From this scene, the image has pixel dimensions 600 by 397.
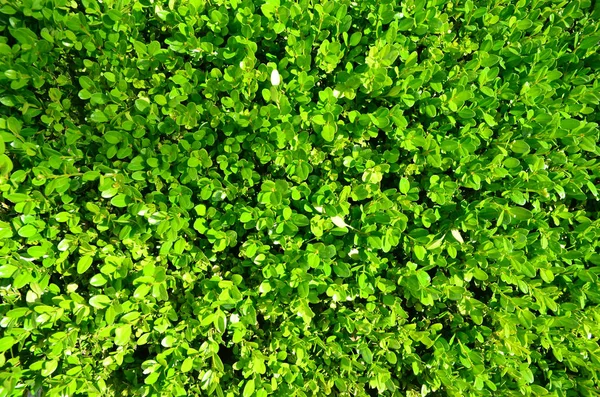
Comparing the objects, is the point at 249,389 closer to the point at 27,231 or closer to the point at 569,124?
the point at 27,231

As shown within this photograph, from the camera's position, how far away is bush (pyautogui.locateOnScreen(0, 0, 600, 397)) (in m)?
2.04

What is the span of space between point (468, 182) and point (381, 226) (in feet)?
1.74

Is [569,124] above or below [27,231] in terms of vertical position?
A: above

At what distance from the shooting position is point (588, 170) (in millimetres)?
2393

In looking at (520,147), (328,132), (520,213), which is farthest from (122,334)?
(520,147)

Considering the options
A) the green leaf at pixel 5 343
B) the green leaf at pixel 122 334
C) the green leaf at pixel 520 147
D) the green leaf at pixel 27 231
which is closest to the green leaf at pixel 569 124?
the green leaf at pixel 520 147

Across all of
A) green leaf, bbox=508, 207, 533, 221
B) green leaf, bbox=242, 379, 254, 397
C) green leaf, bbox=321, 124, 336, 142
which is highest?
green leaf, bbox=321, 124, 336, 142

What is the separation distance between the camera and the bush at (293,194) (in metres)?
2.04

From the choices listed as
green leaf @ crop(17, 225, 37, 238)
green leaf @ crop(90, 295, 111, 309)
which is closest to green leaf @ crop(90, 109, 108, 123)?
green leaf @ crop(17, 225, 37, 238)

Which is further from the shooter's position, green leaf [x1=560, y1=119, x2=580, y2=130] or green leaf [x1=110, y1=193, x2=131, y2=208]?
green leaf [x1=560, y1=119, x2=580, y2=130]

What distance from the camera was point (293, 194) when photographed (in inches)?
82.5

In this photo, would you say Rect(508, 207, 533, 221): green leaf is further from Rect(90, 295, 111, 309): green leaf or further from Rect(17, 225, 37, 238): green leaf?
Rect(17, 225, 37, 238): green leaf

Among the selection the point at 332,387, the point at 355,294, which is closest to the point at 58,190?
the point at 355,294

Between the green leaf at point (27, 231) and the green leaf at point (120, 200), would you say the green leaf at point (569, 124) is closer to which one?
the green leaf at point (120, 200)
